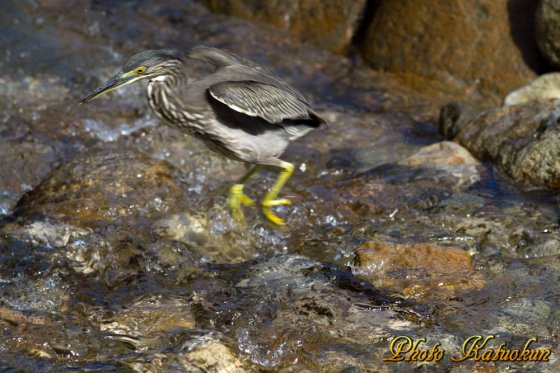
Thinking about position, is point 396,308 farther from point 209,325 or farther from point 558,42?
point 558,42

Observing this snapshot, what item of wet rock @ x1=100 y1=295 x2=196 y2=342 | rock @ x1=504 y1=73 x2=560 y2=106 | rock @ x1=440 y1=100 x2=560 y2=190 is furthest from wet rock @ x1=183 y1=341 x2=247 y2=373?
rock @ x1=504 y1=73 x2=560 y2=106

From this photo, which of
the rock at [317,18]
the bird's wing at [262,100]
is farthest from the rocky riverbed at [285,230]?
the bird's wing at [262,100]

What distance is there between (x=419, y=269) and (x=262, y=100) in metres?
1.60

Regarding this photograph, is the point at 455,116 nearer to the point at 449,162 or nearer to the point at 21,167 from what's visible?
the point at 449,162

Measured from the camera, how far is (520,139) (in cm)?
714

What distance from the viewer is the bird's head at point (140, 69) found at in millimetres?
5621

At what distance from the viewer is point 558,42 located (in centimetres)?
820

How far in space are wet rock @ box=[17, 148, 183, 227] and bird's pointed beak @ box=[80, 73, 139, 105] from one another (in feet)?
3.20

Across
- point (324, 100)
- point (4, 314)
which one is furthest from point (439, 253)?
point (324, 100)

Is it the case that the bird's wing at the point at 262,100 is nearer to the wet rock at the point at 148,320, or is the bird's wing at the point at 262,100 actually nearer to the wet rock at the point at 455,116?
the wet rock at the point at 148,320

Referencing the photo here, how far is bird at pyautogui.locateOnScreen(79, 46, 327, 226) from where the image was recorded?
5.71 meters

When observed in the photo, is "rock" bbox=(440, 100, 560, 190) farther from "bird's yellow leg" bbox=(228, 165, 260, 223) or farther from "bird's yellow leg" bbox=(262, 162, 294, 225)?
"bird's yellow leg" bbox=(228, 165, 260, 223)

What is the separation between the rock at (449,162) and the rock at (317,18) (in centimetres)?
284

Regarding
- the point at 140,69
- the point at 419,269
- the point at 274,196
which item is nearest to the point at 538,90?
the point at 274,196
